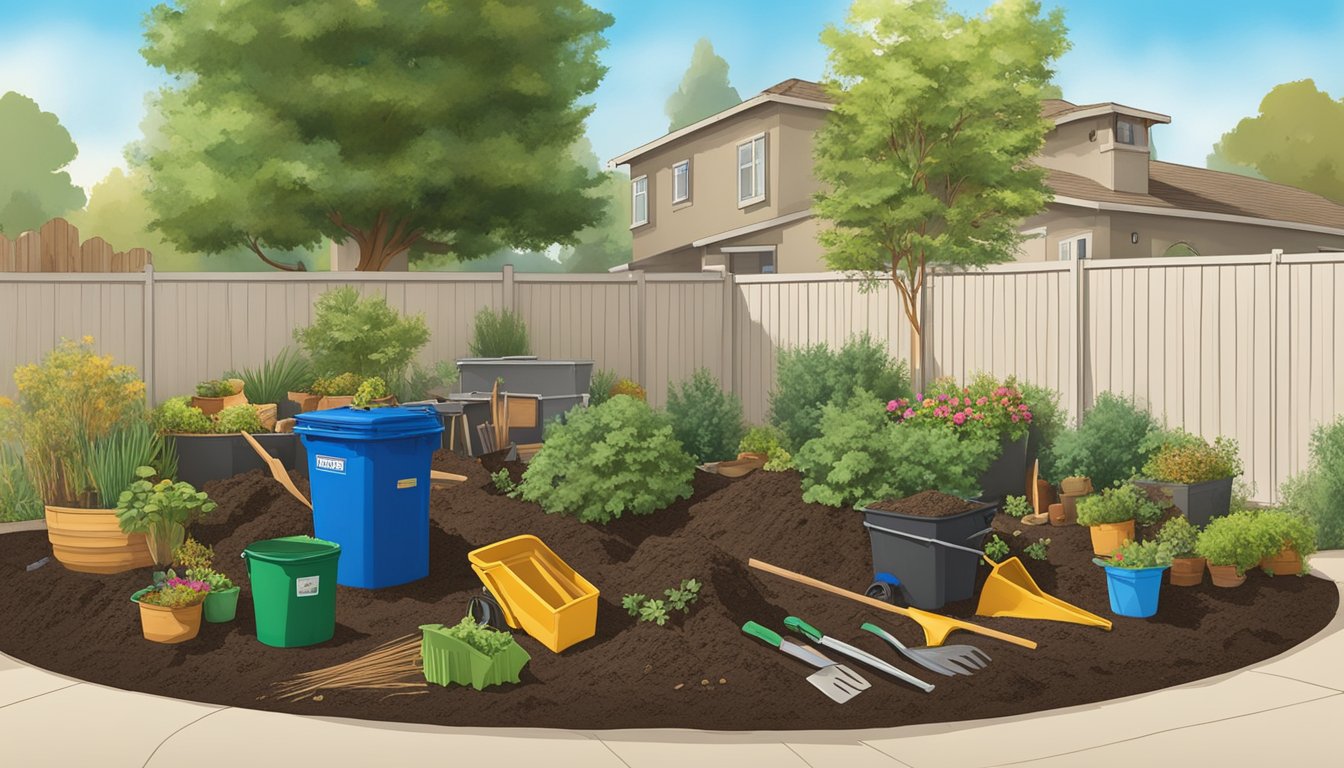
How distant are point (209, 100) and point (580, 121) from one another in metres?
6.00

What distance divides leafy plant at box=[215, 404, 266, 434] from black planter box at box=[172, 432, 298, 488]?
13 centimetres

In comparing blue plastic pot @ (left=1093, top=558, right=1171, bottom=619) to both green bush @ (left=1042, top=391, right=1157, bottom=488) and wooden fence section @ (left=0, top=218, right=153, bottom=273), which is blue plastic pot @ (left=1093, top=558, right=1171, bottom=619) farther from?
wooden fence section @ (left=0, top=218, right=153, bottom=273)

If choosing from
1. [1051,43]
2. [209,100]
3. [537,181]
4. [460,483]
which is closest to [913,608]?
[460,483]

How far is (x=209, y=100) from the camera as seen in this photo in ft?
64.3

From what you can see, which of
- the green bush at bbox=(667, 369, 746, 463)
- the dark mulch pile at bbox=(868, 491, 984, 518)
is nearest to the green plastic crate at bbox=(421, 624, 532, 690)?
the dark mulch pile at bbox=(868, 491, 984, 518)

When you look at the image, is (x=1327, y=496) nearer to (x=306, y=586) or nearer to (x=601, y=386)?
(x=601, y=386)

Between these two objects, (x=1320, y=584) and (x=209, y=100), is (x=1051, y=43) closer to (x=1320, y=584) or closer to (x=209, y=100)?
(x=1320, y=584)

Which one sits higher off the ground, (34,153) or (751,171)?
(34,153)

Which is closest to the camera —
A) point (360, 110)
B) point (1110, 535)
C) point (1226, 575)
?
point (1226, 575)

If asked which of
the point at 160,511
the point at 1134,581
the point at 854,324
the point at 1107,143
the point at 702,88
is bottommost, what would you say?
the point at 1134,581

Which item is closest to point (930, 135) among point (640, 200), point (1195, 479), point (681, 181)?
point (1195, 479)

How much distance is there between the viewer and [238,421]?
1023 cm

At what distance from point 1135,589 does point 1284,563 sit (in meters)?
1.78

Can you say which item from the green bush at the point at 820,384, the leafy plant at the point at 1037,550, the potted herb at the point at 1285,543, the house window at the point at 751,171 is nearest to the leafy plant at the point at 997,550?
the leafy plant at the point at 1037,550
